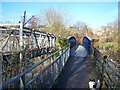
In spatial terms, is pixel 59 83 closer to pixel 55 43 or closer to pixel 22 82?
pixel 22 82

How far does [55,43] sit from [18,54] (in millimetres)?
8908

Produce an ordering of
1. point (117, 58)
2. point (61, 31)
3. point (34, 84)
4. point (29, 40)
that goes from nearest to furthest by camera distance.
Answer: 1. point (34, 84)
2. point (29, 40)
3. point (117, 58)
4. point (61, 31)

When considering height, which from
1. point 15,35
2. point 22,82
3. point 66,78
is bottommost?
point 66,78

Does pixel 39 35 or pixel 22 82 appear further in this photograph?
pixel 39 35

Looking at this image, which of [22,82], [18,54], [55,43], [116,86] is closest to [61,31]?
[55,43]

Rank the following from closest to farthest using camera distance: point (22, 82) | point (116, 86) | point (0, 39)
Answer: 1. point (22, 82)
2. point (116, 86)
3. point (0, 39)

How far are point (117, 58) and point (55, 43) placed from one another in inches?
256

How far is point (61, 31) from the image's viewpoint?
2966 cm

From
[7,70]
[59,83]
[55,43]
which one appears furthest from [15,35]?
[55,43]

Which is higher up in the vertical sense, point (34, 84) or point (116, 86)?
point (34, 84)

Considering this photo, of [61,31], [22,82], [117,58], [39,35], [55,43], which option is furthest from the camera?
[61,31]

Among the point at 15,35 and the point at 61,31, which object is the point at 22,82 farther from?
the point at 61,31

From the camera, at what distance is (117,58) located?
35.9 feet

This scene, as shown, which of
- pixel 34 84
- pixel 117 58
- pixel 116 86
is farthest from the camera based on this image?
pixel 117 58
